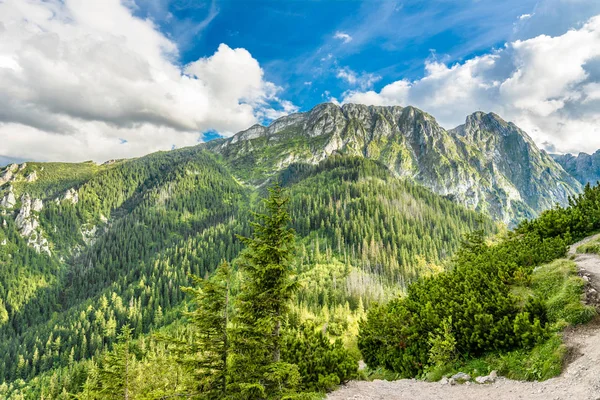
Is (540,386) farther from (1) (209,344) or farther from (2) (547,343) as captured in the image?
(1) (209,344)

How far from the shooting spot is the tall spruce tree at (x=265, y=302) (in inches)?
543

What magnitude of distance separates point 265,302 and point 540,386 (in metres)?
11.2

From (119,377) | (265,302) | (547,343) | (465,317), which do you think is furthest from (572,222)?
(119,377)

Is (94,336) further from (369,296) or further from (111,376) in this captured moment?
(111,376)

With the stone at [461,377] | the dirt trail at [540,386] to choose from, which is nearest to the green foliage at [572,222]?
the dirt trail at [540,386]

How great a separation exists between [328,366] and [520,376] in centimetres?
855

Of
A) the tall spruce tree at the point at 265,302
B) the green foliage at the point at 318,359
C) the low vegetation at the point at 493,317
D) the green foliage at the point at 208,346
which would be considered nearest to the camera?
the low vegetation at the point at 493,317

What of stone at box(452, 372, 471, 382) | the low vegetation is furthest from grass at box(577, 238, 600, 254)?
stone at box(452, 372, 471, 382)

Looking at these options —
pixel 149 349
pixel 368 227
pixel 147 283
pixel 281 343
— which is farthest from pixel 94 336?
pixel 281 343

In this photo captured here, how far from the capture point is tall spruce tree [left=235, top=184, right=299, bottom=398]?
13781 mm

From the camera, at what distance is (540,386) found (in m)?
10.2

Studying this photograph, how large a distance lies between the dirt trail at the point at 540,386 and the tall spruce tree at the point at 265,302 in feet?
12.0

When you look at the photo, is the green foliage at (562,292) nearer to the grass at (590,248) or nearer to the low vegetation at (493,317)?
the low vegetation at (493,317)

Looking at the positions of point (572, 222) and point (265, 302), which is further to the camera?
point (572, 222)
